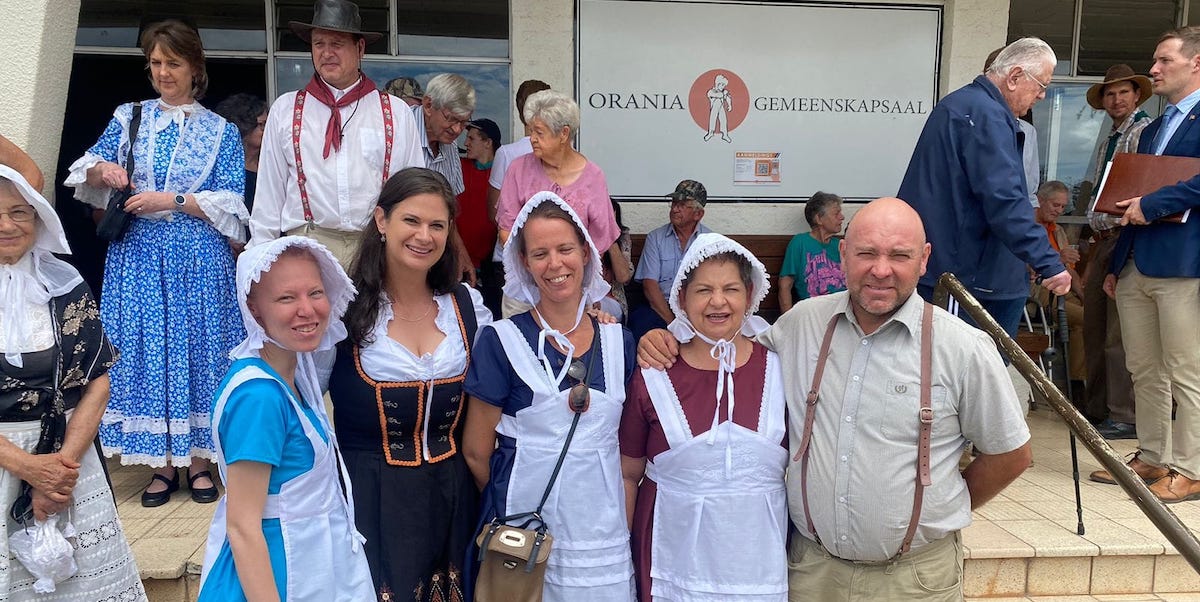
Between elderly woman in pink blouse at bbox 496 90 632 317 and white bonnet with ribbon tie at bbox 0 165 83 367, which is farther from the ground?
elderly woman in pink blouse at bbox 496 90 632 317

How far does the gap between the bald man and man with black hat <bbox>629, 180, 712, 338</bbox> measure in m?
3.39

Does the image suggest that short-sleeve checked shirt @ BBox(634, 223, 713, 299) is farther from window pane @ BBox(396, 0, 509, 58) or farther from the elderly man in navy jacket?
the elderly man in navy jacket

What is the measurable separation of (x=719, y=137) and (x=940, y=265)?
2.86 metres

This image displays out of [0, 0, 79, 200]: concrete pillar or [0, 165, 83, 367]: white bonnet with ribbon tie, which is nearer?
[0, 165, 83, 367]: white bonnet with ribbon tie

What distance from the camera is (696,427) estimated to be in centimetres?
216

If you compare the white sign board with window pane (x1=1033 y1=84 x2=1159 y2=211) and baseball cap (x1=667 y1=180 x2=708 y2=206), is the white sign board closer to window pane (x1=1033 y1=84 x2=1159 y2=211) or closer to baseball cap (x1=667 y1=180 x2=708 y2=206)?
baseball cap (x1=667 y1=180 x2=708 y2=206)

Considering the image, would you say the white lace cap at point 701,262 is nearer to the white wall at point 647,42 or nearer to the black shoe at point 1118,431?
the white wall at point 647,42

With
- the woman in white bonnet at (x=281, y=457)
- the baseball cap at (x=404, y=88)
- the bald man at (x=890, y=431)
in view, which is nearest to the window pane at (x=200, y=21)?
the baseball cap at (x=404, y=88)

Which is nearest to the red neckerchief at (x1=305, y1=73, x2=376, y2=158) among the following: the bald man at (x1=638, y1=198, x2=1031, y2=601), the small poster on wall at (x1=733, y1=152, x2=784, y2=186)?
the bald man at (x1=638, y1=198, x2=1031, y2=601)

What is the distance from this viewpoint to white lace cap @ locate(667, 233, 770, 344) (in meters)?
2.18

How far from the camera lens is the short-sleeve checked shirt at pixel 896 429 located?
2033 millimetres

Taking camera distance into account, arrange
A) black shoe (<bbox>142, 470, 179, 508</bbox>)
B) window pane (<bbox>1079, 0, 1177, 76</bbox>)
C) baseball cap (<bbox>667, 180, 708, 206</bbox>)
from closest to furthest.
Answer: black shoe (<bbox>142, 470, 179, 508</bbox>)
baseball cap (<bbox>667, 180, 708, 206</bbox>)
window pane (<bbox>1079, 0, 1177, 76</bbox>)

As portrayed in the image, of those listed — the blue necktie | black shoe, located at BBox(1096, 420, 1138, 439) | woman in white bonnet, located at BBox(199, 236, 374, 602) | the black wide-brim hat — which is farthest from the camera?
black shoe, located at BBox(1096, 420, 1138, 439)

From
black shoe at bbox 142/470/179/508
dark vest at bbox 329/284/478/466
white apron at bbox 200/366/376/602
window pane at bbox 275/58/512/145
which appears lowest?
black shoe at bbox 142/470/179/508
